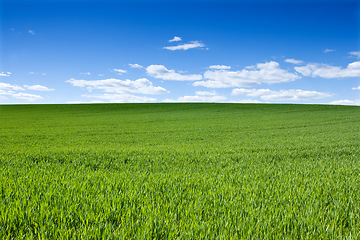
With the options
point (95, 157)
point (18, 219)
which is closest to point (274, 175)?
point (18, 219)

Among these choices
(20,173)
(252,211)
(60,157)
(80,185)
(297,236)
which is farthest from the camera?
(60,157)

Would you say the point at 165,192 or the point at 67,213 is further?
the point at 165,192

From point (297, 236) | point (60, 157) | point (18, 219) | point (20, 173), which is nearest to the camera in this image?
point (297, 236)

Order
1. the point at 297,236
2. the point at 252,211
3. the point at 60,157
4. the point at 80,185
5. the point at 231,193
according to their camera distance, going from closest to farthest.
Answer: the point at 297,236 → the point at 252,211 → the point at 231,193 → the point at 80,185 → the point at 60,157

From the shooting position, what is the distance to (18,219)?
9.42 feet

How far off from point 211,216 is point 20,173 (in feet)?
15.4

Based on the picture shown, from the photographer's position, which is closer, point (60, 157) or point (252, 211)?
point (252, 211)

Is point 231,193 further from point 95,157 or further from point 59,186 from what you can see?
point 95,157

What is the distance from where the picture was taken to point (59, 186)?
4.02 metres

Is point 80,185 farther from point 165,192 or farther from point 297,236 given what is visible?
point 297,236

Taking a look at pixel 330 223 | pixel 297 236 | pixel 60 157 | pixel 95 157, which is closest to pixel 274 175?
pixel 330 223

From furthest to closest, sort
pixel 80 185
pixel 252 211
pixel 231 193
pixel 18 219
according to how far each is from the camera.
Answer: pixel 80 185, pixel 231 193, pixel 252 211, pixel 18 219

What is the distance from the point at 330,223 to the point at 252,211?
3.21 ft

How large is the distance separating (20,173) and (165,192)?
3.69 metres
